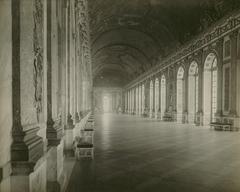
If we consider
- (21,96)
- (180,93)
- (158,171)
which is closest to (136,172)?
(158,171)

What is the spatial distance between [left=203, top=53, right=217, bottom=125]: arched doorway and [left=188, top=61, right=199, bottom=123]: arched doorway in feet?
9.29

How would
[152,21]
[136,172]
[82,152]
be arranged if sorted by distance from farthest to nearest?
[152,21], [82,152], [136,172]

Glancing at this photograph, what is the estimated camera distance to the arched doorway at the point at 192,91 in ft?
79.6

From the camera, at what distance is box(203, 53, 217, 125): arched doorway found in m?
20.9

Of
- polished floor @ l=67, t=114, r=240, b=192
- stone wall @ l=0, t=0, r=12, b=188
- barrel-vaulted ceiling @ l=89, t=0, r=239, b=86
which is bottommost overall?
A: polished floor @ l=67, t=114, r=240, b=192

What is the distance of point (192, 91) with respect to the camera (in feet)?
81.6

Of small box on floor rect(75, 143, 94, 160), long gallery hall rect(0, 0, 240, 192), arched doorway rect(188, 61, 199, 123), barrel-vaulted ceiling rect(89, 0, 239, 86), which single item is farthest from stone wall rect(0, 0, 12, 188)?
arched doorway rect(188, 61, 199, 123)

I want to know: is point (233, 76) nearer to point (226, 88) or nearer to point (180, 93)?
point (226, 88)

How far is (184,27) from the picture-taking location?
2416cm

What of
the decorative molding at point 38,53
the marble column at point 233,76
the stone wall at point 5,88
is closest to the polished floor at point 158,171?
the decorative molding at point 38,53

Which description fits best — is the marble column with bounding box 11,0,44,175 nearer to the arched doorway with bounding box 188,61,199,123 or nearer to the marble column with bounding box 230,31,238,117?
the marble column with bounding box 230,31,238,117

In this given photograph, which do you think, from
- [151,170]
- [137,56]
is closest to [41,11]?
[151,170]

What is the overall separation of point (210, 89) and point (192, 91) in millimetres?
3578

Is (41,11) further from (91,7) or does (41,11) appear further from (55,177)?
(91,7)
